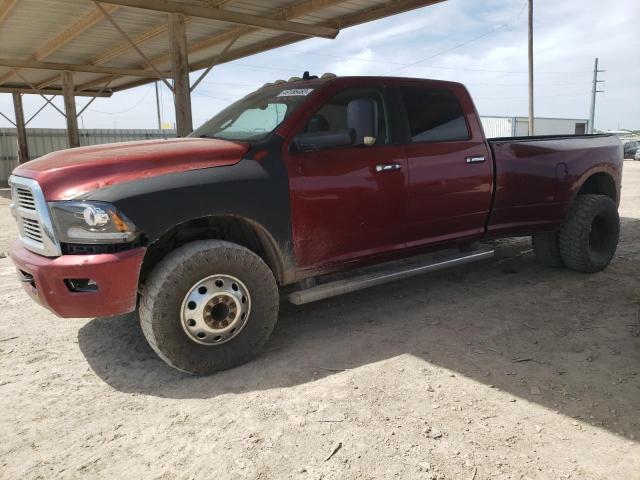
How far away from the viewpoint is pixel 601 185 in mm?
5570

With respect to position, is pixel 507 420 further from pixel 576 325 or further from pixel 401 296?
pixel 401 296

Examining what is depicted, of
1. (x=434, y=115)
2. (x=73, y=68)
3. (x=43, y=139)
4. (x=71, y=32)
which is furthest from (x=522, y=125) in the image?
(x=434, y=115)

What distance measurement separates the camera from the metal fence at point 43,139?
21.3m

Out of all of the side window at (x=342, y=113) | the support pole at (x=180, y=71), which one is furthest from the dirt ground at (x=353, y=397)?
the support pole at (x=180, y=71)

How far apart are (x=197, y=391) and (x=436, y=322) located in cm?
197

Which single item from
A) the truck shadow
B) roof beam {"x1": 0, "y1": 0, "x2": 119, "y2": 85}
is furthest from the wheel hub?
roof beam {"x1": 0, "y1": 0, "x2": 119, "y2": 85}

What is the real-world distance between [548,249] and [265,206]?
3.59 meters

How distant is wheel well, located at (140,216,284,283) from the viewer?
3.23 m

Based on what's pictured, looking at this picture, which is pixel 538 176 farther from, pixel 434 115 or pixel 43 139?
pixel 43 139

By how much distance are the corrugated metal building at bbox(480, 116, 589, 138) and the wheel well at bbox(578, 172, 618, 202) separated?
3526 cm

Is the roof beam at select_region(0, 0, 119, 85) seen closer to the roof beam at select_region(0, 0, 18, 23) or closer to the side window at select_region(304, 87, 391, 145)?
the roof beam at select_region(0, 0, 18, 23)

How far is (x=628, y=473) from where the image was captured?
2.19 m

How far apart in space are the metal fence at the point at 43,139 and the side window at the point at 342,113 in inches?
743

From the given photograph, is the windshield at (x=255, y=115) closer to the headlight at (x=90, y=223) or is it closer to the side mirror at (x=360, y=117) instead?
the side mirror at (x=360, y=117)
